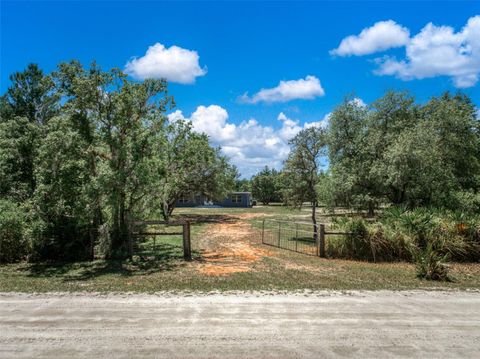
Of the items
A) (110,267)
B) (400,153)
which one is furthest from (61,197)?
(400,153)

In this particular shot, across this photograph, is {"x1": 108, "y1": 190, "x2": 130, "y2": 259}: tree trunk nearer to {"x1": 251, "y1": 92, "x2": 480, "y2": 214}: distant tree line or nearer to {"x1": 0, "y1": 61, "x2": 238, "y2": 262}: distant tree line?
{"x1": 0, "y1": 61, "x2": 238, "y2": 262}: distant tree line

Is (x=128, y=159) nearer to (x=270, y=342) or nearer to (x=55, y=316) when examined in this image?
(x=55, y=316)

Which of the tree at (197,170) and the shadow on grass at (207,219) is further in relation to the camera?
the shadow on grass at (207,219)

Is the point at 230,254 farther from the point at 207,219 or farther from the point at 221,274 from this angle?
the point at 207,219

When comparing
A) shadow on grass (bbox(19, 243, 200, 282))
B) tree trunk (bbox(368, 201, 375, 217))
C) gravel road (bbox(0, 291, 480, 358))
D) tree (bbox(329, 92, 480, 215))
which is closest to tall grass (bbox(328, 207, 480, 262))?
tree (bbox(329, 92, 480, 215))

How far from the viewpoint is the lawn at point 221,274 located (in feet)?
29.7

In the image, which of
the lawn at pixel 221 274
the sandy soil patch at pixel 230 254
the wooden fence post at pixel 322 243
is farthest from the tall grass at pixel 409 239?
the sandy soil patch at pixel 230 254

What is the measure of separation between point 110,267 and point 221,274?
403cm

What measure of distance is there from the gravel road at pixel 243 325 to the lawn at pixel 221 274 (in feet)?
2.56

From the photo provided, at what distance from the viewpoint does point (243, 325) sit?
6.30m

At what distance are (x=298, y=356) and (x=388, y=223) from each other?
9851 mm

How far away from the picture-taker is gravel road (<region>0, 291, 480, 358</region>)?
5348 mm

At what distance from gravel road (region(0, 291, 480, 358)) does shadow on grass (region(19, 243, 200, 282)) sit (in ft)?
7.84

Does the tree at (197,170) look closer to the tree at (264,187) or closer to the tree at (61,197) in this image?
the tree at (61,197)
